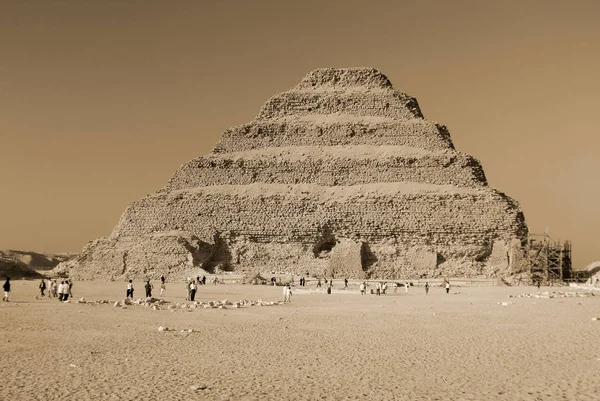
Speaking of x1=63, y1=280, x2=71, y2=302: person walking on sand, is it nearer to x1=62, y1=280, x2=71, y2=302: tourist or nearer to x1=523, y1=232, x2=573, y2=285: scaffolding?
x1=62, y1=280, x2=71, y2=302: tourist

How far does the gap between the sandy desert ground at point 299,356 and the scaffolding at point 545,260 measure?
90.6ft

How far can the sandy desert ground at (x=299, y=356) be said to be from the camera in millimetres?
9584

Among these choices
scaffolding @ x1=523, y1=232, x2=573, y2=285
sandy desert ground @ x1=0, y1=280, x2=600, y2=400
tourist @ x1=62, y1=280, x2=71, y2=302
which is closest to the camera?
sandy desert ground @ x1=0, y1=280, x2=600, y2=400

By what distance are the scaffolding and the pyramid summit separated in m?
1.45

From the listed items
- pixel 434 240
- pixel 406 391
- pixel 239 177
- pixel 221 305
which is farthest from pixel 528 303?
pixel 239 177

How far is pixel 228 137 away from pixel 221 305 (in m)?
46.2

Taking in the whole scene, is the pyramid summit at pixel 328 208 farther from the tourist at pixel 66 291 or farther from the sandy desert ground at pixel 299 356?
the sandy desert ground at pixel 299 356

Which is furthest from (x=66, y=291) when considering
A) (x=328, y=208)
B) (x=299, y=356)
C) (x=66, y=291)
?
(x=328, y=208)

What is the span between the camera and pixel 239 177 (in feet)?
212

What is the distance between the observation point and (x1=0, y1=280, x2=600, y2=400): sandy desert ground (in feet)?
31.4

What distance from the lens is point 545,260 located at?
158 feet

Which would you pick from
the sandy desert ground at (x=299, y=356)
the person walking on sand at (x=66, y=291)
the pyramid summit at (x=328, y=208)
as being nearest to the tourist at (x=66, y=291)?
the person walking on sand at (x=66, y=291)

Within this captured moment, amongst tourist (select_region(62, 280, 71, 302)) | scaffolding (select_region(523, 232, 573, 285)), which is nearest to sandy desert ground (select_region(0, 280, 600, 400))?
tourist (select_region(62, 280, 71, 302))

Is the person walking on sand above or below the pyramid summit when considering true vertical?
below
